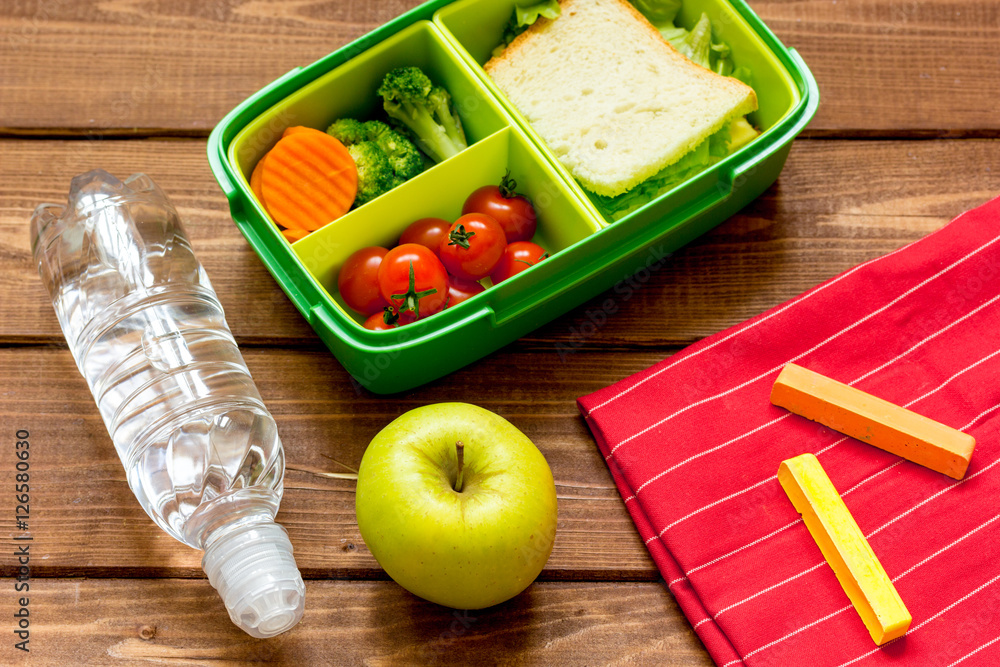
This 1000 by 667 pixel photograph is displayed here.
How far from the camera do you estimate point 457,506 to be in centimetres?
87

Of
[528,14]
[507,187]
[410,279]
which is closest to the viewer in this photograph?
[410,279]

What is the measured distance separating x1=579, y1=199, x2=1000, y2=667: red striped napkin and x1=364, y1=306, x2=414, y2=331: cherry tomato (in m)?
0.24

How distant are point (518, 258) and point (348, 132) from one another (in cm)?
27

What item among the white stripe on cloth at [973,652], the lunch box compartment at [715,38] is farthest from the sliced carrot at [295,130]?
the white stripe on cloth at [973,652]

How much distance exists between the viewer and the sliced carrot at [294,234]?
1.08 m

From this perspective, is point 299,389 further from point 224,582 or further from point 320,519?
point 224,582

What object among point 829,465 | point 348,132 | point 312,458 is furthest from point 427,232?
point 829,465

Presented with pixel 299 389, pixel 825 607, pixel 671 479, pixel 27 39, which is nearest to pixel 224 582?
pixel 299 389

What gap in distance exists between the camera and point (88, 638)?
99 centimetres

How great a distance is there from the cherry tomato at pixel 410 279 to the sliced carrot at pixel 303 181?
0.42ft

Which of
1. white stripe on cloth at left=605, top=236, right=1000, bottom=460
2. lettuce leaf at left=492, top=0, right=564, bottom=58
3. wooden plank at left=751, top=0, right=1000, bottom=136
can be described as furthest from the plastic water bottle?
wooden plank at left=751, top=0, right=1000, bottom=136

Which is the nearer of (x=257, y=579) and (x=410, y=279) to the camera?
(x=257, y=579)

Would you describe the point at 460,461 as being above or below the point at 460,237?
below

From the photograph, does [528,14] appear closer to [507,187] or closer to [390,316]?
A: [507,187]
